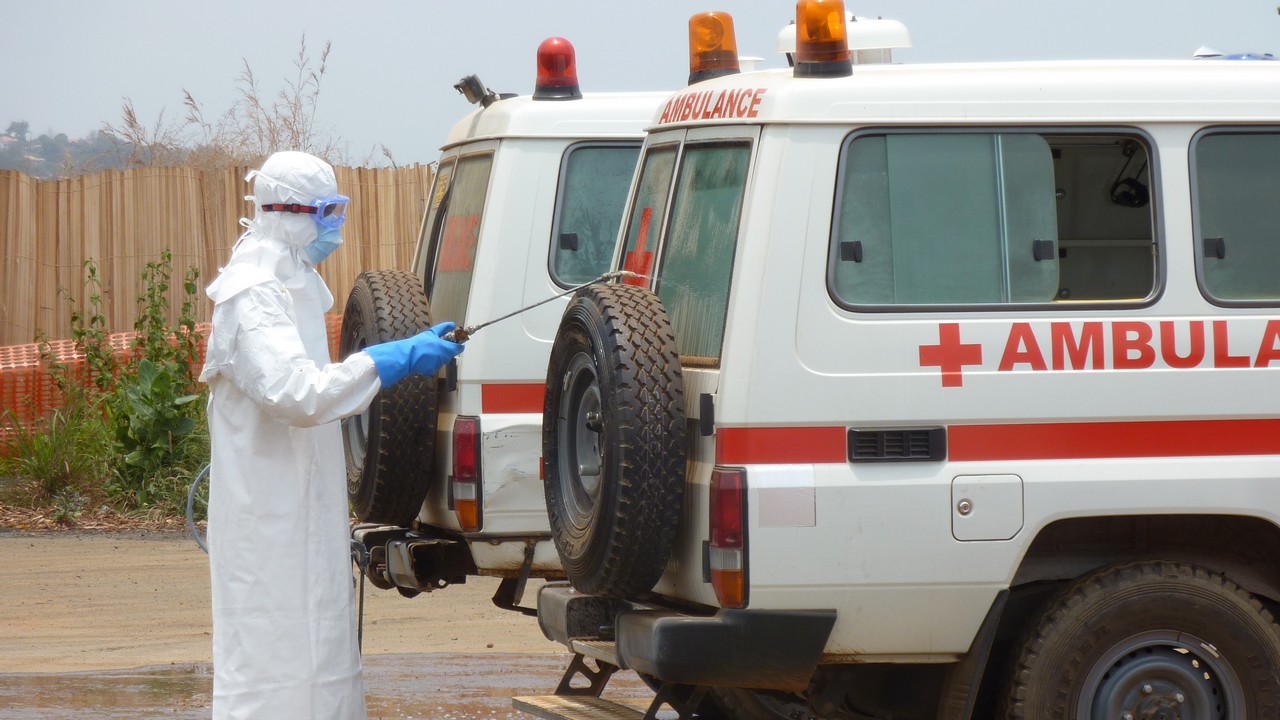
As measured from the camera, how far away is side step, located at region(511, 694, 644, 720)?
5.41m

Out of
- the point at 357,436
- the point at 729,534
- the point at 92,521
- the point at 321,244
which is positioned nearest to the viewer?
the point at 729,534

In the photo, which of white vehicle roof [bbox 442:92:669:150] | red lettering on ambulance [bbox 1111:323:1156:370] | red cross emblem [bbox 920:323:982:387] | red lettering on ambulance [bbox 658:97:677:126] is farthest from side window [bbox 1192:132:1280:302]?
white vehicle roof [bbox 442:92:669:150]

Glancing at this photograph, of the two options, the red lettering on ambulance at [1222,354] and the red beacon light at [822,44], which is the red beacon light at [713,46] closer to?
the red beacon light at [822,44]

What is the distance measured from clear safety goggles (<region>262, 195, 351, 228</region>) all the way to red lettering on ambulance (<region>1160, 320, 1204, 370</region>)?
8.28 ft

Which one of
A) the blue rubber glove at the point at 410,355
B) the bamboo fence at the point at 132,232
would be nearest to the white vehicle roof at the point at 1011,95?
the blue rubber glove at the point at 410,355

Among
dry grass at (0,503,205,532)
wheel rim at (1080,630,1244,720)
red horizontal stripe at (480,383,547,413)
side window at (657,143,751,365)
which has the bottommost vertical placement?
wheel rim at (1080,630,1244,720)

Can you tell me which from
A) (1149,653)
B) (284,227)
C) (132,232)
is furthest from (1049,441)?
(132,232)

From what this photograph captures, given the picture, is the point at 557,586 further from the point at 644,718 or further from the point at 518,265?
the point at 518,265

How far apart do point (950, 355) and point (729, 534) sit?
810mm

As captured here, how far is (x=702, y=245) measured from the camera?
5.16 meters

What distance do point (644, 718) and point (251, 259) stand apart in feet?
6.21

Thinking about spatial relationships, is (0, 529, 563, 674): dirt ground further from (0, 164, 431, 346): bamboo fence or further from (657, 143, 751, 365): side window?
(657, 143, 751, 365): side window

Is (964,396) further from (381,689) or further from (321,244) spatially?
(381,689)

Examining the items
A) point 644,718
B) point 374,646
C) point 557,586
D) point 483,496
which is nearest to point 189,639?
point 374,646
